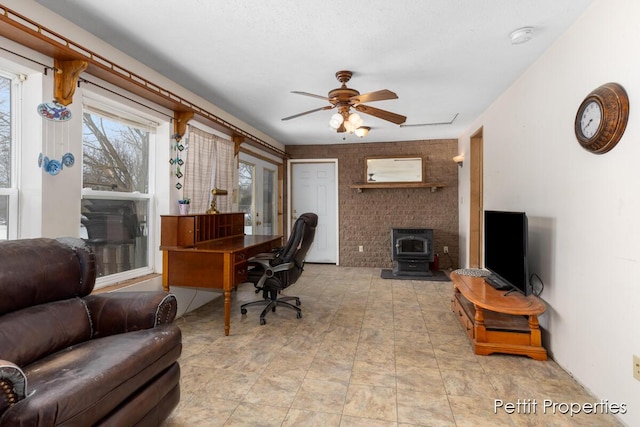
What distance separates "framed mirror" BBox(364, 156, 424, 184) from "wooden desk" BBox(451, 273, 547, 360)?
3.42m

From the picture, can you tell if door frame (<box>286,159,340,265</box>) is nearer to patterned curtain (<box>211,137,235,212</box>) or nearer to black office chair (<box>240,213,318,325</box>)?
patterned curtain (<box>211,137,235,212</box>)

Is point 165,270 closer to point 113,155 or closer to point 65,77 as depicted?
point 113,155

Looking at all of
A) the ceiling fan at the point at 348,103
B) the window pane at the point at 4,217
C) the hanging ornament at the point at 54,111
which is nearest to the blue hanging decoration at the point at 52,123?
the hanging ornament at the point at 54,111

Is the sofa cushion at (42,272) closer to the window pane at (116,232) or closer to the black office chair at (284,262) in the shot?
the window pane at (116,232)

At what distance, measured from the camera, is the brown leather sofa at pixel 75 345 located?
1078mm

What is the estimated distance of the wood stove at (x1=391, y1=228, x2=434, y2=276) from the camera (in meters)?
5.12

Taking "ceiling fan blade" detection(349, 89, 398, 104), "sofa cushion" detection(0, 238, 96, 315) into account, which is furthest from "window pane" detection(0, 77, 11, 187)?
"ceiling fan blade" detection(349, 89, 398, 104)

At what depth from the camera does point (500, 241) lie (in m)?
2.81

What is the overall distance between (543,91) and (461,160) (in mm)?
2736

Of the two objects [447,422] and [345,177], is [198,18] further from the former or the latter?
[345,177]

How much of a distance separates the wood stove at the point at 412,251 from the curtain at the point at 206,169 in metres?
2.72

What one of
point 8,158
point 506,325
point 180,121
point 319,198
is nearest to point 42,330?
point 8,158

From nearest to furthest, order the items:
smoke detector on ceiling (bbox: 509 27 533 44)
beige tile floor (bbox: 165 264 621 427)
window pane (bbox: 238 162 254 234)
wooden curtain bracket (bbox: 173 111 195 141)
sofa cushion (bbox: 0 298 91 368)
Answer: sofa cushion (bbox: 0 298 91 368), beige tile floor (bbox: 165 264 621 427), smoke detector on ceiling (bbox: 509 27 533 44), wooden curtain bracket (bbox: 173 111 195 141), window pane (bbox: 238 162 254 234)

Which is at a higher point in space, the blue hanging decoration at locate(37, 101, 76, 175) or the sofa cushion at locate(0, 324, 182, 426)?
the blue hanging decoration at locate(37, 101, 76, 175)
